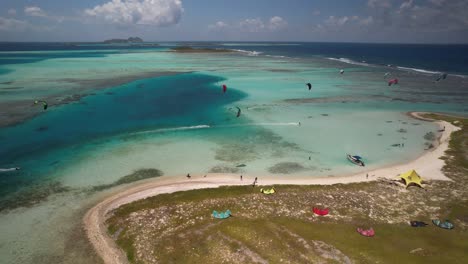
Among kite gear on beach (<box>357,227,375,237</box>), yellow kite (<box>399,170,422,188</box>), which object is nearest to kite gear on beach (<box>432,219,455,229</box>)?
kite gear on beach (<box>357,227,375,237</box>)

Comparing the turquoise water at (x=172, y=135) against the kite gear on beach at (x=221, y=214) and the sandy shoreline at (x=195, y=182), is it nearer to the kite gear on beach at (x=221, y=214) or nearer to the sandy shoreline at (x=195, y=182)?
the sandy shoreline at (x=195, y=182)

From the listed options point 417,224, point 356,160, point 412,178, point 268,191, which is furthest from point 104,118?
point 417,224

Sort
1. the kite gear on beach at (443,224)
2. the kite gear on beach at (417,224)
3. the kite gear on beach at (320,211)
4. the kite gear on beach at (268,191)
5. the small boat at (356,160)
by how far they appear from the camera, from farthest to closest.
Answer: the small boat at (356,160) → the kite gear on beach at (268,191) → the kite gear on beach at (320,211) → the kite gear on beach at (417,224) → the kite gear on beach at (443,224)

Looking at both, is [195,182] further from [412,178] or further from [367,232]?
[412,178]

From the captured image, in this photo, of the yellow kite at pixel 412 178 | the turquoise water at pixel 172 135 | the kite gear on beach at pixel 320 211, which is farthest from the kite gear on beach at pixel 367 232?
the turquoise water at pixel 172 135

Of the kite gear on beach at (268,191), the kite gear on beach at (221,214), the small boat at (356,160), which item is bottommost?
the kite gear on beach at (221,214)

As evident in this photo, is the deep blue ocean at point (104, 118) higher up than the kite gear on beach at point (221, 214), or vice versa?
the deep blue ocean at point (104, 118)
